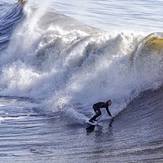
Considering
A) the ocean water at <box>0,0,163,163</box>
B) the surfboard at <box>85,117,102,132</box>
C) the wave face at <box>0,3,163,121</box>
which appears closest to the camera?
the ocean water at <box>0,0,163,163</box>

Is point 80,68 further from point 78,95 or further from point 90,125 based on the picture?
point 90,125

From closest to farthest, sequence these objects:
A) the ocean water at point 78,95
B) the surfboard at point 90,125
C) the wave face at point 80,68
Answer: the ocean water at point 78,95
the surfboard at point 90,125
the wave face at point 80,68

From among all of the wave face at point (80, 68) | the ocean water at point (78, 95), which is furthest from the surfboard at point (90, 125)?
the wave face at point (80, 68)

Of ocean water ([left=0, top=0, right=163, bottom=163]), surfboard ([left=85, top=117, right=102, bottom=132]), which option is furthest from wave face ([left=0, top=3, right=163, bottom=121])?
surfboard ([left=85, top=117, right=102, bottom=132])

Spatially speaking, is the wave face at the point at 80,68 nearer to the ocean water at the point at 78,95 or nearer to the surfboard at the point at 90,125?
the ocean water at the point at 78,95

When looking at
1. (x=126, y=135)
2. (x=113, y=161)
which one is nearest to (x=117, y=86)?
(x=126, y=135)

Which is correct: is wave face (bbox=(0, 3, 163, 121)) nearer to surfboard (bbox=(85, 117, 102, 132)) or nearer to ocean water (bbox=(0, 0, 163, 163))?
ocean water (bbox=(0, 0, 163, 163))

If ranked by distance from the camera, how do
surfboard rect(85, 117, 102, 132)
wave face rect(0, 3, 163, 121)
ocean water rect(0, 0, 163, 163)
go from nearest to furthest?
ocean water rect(0, 0, 163, 163) → surfboard rect(85, 117, 102, 132) → wave face rect(0, 3, 163, 121)

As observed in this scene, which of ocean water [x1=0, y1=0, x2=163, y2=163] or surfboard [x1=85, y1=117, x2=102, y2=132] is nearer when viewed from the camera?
ocean water [x1=0, y1=0, x2=163, y2=163]

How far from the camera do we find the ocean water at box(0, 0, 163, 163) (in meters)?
5.64

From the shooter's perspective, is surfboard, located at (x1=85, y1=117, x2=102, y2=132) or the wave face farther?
the wave face

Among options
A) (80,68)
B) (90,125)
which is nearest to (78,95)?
(80,68)

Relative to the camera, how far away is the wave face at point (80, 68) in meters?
9.17

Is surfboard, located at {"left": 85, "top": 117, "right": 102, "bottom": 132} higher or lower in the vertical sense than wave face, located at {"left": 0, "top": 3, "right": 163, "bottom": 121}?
lower
